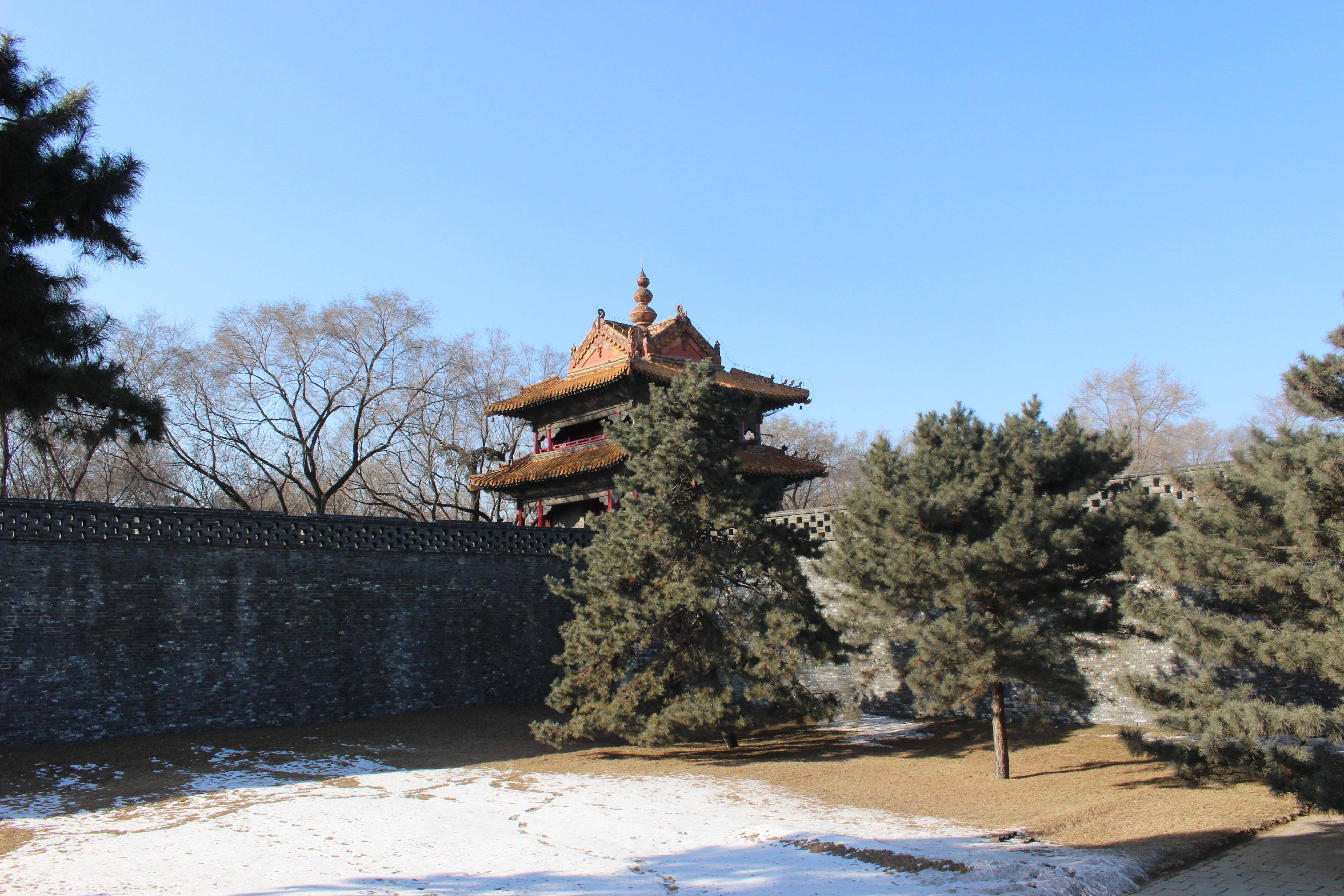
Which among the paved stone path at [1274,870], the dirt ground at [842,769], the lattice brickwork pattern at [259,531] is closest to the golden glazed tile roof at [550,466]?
the lattice brickwork pattern at [259,531]

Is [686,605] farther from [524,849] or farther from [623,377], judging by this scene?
[623,377]

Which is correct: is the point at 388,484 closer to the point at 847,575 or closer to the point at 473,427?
the point at 473,427

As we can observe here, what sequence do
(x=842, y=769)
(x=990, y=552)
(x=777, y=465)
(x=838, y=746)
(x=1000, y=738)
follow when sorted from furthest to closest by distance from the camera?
(x=777, y=465) < (x=838, y=746) < (x=842, y=769) < (x=1000, y=738) < (x=990, y=552)

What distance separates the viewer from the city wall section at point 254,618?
31.3 feet

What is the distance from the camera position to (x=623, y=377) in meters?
15.7

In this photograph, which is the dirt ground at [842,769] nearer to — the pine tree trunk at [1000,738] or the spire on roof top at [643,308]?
the pine tree trunk at [1000,738]

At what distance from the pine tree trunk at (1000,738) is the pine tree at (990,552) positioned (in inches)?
0.5

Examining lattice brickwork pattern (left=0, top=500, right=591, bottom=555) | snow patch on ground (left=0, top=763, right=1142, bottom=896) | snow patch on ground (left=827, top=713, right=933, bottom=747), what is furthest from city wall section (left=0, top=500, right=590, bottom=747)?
snow patch on ground (left=827, top=713, right=933, bottom=747)

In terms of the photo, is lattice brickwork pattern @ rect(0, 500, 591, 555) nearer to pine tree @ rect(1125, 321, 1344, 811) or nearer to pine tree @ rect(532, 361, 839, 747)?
pine tree @ rect(532, 361, 839, 747)

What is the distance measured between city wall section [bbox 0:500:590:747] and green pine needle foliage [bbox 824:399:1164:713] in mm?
5718

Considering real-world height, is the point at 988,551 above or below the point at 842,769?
above

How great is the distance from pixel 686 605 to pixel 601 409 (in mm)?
7924

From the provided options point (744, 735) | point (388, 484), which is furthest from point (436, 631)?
point (388, 484)

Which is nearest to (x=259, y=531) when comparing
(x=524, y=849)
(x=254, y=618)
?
(x=254, y=618)
